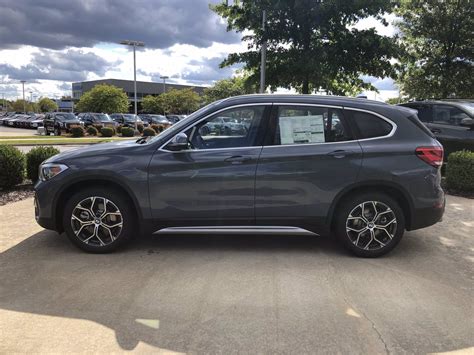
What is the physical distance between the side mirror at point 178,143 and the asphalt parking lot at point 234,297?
3.85 feet

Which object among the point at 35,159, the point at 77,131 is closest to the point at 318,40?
the point at 35,159

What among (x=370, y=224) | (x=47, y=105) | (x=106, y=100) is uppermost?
(x=47, y=105)

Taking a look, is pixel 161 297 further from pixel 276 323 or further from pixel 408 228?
pixel 408 228

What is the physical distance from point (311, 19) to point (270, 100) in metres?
8.87

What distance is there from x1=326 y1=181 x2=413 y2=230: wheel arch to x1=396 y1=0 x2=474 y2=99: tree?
36.8ft

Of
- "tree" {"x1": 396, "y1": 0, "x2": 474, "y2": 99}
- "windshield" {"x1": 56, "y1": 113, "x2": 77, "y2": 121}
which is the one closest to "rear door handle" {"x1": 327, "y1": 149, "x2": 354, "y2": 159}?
"tree" {"x1": 396, "y1": 0, "x2": 474, "y2": 99}

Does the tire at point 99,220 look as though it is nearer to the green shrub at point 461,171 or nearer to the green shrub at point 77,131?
the green shrub at point 461,171

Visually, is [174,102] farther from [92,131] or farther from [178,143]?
[178,143]

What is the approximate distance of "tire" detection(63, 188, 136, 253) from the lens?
4859 millimetres

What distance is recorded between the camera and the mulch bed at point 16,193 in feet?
25.3

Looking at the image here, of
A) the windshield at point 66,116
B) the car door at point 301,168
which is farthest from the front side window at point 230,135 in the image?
the windshield at point 66,116

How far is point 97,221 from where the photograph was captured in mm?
4891

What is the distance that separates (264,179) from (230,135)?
2.06 ft

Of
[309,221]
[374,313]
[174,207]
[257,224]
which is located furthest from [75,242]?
[374,313]
